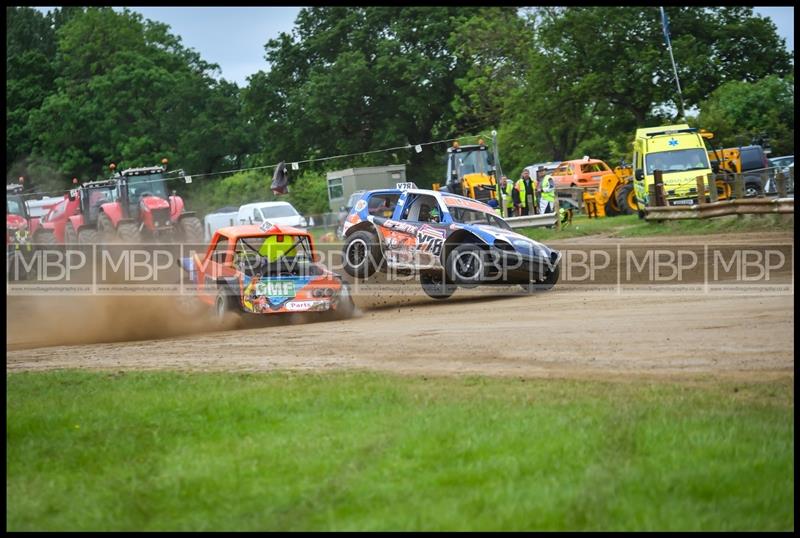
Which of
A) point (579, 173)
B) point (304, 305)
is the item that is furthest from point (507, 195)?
point (304, 305)

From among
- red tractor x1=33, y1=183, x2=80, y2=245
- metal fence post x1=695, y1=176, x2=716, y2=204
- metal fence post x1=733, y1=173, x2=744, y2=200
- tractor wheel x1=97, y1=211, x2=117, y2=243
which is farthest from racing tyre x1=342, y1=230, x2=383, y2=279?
red tractor x1=33, y1=183, x2=80, y2=245

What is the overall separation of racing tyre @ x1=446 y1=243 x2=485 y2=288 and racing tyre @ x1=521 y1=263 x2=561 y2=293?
1.09 meters

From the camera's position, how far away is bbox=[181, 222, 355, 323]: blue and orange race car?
1596 cm

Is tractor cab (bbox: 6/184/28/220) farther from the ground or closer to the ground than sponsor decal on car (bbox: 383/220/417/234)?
farther from the ground

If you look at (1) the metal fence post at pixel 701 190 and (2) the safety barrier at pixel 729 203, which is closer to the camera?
(2) the safety barrier at pixel 729 203

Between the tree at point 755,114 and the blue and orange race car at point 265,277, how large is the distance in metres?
27.8

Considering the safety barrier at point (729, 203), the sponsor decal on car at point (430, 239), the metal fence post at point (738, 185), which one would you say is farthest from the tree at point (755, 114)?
the sponsor decal on car at point (430, 239)

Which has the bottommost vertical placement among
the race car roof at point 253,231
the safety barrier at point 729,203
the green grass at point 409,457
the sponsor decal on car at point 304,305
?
the green grass at point 409,457

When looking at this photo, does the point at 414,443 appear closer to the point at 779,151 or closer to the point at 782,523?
the point at 782,523

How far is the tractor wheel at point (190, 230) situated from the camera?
3166 centimetres

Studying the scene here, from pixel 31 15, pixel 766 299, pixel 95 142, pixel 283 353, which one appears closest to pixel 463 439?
pixel 283 353

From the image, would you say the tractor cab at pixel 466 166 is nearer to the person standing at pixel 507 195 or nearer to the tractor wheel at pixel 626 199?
the person standing at pixel 507 195

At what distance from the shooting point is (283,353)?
12.8 metres

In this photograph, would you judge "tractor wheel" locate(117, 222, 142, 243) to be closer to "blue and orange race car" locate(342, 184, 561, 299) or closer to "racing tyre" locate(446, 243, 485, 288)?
"blue and orange race car" locate(342, 184, 561, 299)
